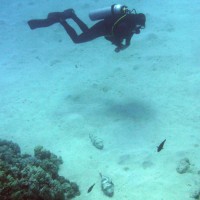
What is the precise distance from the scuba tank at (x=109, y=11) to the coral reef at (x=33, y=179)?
4.48m

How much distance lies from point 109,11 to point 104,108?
3.25m

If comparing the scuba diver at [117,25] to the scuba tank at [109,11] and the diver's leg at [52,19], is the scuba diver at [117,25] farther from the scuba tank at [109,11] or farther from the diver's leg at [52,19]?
the diver's leg at [52,19]

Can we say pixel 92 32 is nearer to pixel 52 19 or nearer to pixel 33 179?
pixel 52 19

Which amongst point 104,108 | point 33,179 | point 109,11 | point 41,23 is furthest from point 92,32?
point 33,179

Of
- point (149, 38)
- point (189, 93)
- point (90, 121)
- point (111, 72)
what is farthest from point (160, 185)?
point (149, 38)

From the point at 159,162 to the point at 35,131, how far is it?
415 centimetres

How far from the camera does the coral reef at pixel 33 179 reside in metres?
5.02

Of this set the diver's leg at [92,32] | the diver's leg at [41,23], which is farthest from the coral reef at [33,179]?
the diver's leg at [41,23]

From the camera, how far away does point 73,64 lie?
1198 cm

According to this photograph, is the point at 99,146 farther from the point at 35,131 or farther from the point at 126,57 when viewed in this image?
the point at 126,57

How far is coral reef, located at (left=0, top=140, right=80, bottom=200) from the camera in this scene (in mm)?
5020

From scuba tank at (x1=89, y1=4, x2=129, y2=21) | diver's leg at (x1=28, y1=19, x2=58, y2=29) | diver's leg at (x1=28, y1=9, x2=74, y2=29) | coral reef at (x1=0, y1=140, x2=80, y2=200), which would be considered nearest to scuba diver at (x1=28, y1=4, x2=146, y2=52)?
scuba tank at (x1=89, y1=4, x2=129, y2=21)

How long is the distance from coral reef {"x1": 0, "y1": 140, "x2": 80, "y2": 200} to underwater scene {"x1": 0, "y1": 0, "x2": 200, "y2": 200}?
2 cm

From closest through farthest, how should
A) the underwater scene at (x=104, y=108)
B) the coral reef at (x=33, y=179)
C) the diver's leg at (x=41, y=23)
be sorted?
the coral reef at (x=33, y=179), the underwater scene at (x=104, y=108), the diver's leg at (x=41, y=23)
